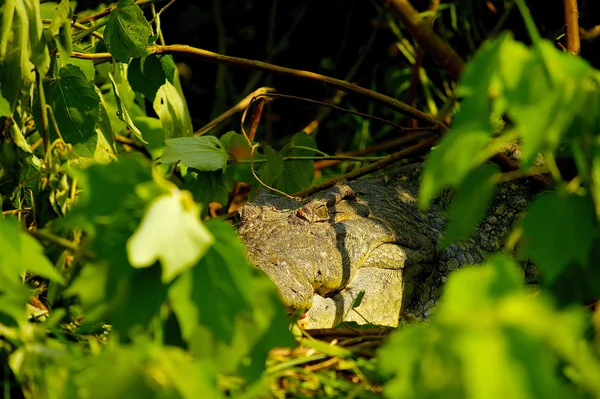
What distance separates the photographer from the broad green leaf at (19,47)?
1.83 m

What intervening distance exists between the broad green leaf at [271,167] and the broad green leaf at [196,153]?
16cm

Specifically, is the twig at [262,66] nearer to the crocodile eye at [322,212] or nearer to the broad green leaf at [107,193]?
the crocodile eye at [322,212]

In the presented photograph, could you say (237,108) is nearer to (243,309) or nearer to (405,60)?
(405,60)

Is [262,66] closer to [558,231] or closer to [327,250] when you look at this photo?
[327,250]

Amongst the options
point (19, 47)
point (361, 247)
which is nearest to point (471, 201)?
point (19, 47)

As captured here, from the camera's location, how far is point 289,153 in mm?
3162

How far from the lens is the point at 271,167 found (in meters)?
2.87

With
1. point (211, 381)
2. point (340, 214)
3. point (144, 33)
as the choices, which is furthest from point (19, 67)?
point (340, 214)

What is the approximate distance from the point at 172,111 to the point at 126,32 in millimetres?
716

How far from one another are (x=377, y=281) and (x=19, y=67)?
1357 millimetres

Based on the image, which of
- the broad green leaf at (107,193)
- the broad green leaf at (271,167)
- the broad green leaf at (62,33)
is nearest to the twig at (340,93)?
the broad green leaf at (271,167)

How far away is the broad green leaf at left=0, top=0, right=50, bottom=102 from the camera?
1.83m

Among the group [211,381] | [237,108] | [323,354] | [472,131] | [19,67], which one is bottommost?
[237,108]

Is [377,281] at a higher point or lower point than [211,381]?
lower
